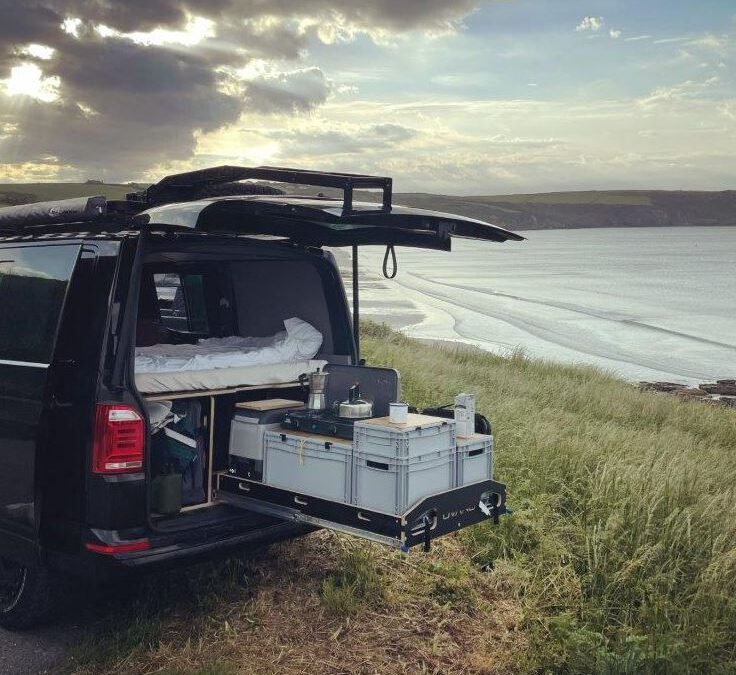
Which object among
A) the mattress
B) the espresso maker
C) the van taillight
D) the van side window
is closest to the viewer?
the van taillight

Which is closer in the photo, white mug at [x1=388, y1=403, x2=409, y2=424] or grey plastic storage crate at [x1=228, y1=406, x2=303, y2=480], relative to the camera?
white mug at [x1=388, y1=403, x2=409, y2=424]

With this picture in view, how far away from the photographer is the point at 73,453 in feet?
13.4

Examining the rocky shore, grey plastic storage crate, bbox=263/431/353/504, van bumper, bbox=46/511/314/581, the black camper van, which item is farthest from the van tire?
the rocky shore

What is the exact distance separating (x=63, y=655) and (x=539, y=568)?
2.73m

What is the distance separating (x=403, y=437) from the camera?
4.04 m

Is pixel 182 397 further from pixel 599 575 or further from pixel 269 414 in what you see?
pixel 599 575

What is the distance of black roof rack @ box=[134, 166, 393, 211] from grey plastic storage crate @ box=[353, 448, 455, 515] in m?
1.34

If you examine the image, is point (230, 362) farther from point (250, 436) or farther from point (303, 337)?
point (303, 337)

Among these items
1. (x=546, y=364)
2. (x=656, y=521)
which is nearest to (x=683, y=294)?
(x=546, y=364)

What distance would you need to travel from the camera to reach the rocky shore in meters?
18.8

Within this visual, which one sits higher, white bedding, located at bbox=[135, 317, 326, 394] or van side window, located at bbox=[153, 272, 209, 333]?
van side window, located at bbox=[153, 272, 209, 333]

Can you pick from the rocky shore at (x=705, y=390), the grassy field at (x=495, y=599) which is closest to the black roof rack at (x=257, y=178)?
the grassy field at (x=495, y=599)

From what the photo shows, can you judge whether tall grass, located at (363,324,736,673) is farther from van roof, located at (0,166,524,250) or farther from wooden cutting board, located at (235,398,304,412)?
van roof, located at (0,166,524,250)

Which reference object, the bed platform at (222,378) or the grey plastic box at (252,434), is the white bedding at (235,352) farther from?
the grey plastic box at (252,434)
